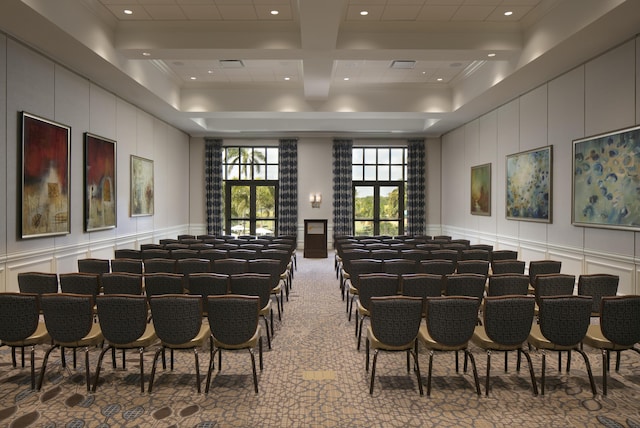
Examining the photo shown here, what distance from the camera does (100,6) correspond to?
255 inches

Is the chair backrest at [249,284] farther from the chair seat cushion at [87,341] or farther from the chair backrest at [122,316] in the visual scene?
the chair seat cushion at [87,341]

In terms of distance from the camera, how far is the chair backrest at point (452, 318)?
3516 mm

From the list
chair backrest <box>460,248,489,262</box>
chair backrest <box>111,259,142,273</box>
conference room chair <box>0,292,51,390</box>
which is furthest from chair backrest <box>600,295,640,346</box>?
chair backrest <box>111,259,142,273</box>

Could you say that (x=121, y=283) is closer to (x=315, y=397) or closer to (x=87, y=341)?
(x=87, y=341)

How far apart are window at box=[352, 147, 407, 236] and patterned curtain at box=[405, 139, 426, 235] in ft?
1.16

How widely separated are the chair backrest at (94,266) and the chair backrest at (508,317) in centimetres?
542

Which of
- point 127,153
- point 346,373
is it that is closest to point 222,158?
point 127,153

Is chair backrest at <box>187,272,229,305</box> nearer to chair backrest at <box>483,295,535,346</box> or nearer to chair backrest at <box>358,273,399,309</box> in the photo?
chair backrest at <box>358,273,399,309</box>

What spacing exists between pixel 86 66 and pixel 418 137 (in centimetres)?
1125

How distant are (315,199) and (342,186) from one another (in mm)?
1141

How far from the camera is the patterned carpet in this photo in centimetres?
316

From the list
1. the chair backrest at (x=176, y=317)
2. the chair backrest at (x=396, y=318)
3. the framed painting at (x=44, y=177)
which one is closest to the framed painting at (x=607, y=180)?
the chair backrest at (x=396, y=318)

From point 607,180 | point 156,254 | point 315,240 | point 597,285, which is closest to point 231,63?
point 156,254

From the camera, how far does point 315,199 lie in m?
14.9
